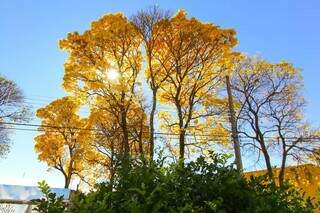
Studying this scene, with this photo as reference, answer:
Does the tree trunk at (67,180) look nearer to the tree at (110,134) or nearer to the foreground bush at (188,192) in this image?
the tree at (110,134)

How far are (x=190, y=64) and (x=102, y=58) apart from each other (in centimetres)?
424

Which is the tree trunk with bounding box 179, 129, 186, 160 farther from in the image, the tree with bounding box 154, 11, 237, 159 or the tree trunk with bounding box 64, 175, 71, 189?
the tree trunk with bounding box 64, 175, 71, 189

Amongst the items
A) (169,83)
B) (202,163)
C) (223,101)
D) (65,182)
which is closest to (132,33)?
(169,83)

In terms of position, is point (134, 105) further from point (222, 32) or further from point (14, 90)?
point (14, 90)

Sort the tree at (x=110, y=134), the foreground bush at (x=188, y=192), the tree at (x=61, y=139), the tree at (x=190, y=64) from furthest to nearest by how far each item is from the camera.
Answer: the tree at (x=61, y=139) → the tree at (x=110, y=134) → the tree at (x=190, y=64) → the foreground bush at (x=188, y=192)

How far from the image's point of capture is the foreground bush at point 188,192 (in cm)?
262

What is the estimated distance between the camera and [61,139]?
29.7 m

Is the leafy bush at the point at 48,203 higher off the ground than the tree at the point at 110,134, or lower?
lower

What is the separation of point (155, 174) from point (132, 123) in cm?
2172

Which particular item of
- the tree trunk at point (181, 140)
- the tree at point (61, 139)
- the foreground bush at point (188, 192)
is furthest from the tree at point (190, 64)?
the foreground bush at point (188, 192)

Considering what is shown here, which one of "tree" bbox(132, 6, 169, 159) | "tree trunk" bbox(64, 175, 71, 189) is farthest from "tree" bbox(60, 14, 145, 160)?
"tree trunk" bbox(64, 175, 71, 189)

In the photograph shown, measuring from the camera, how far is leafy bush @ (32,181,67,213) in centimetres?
265

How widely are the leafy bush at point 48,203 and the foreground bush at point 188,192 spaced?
9 cm

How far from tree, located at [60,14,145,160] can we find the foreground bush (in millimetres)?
16865
